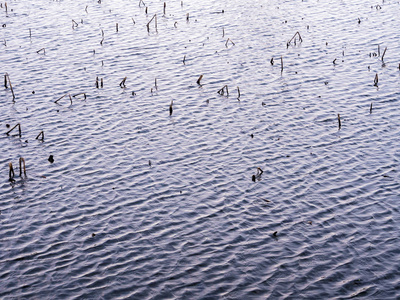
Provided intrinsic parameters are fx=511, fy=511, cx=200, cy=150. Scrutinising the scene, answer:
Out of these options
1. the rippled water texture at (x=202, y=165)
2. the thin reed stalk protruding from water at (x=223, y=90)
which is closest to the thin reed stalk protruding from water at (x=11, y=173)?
the rippled water texture at (x=202, y=165)

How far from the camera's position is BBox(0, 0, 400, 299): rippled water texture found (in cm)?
1770

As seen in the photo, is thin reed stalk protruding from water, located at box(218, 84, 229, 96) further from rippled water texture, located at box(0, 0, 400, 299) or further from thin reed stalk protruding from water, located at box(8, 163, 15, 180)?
thin reed stalk protruding from water, located at box(8, 163, 15, 180)

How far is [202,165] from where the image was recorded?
25.1 m

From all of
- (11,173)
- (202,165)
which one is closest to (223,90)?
(202,165)

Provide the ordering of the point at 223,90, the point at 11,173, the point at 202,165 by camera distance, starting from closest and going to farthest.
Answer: the point at 11,173
the point at 202,165
the point at 223,90

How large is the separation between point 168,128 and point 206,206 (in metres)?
8.53

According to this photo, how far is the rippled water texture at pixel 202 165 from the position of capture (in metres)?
17.7

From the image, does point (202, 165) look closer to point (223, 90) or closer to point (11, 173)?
point (11, 173)

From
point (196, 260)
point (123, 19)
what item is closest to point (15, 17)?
point (123, 19)

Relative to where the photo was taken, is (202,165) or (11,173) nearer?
(11,173)

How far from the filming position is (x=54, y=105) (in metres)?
32.3

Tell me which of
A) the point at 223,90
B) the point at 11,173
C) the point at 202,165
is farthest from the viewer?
the point at 223,90

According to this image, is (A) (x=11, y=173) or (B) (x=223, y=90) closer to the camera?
(A) (x=11, y=173)

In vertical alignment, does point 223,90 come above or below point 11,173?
above
